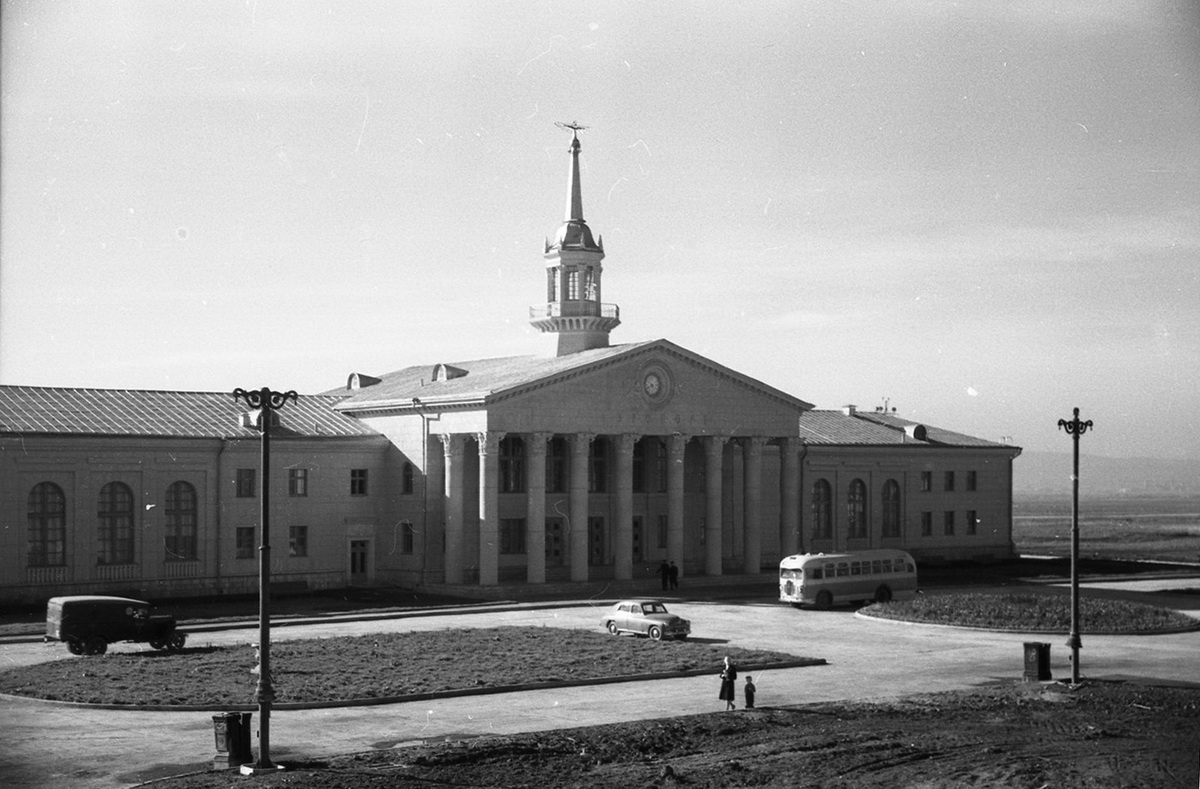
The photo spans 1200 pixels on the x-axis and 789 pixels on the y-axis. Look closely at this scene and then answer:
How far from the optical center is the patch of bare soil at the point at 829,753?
27.1 m

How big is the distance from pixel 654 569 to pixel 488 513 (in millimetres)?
12773

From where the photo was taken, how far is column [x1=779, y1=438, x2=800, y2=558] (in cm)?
7931

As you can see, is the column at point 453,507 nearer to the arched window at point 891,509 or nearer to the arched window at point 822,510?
the arched window at point 822,510

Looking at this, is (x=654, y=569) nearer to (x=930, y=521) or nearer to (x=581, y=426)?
(x=581, y=426)

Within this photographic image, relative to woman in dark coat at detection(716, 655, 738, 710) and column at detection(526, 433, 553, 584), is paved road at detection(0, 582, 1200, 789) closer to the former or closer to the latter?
woman in dark coat at detection(716, 655, 738, 710)

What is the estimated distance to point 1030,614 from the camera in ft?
180

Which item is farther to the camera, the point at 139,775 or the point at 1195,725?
the point at 1195,725

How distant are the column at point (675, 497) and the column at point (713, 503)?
5.66 feet

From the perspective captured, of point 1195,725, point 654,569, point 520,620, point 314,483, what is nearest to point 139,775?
point 1195,725

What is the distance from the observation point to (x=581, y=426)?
70.4 metres

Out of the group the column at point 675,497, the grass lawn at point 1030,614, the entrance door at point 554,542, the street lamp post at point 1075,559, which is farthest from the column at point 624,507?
the street lamp post at point 1075,559

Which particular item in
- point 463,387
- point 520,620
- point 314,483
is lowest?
point 520,620

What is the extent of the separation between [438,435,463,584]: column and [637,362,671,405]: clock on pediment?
31.0 ft

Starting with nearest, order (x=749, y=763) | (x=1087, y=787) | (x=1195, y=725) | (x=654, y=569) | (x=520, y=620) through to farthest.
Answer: (x=1087, y=787), (x=749, y=763), (x=1195, y=725), (x=520, y=620), (x=654, y=569)
